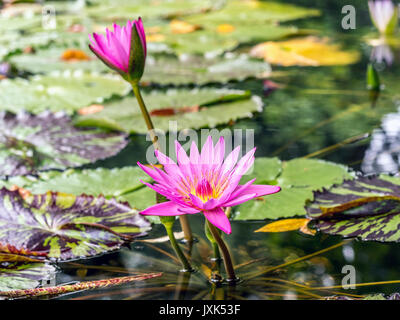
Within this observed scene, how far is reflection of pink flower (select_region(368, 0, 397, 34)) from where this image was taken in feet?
8.46

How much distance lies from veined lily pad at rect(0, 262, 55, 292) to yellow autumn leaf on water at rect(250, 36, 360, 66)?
1736mm

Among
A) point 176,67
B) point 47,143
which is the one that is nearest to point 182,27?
point 176,67

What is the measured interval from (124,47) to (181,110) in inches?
35.4

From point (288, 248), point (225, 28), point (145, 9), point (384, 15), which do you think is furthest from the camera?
point (145, 9)

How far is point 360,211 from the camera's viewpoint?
1.08 m

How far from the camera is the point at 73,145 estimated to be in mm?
1560

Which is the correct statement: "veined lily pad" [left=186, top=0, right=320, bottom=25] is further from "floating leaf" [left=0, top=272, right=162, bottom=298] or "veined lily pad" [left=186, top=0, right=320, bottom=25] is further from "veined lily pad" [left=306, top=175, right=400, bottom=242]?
"floating leaf" [left=0, top=272, right=162, bottom=298]

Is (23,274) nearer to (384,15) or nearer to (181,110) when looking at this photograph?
(181,110)

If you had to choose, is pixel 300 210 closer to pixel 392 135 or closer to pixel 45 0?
pixel 392 135

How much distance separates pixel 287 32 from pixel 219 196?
235 centimetres

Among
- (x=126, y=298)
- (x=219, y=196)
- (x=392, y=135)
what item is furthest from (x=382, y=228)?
(x=392, y=135)

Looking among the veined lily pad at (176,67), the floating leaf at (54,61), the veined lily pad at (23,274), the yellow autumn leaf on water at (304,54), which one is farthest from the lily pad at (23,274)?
the yellow autumn leaf on water at (304,54)

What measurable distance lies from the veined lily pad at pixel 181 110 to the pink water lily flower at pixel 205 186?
84 cm

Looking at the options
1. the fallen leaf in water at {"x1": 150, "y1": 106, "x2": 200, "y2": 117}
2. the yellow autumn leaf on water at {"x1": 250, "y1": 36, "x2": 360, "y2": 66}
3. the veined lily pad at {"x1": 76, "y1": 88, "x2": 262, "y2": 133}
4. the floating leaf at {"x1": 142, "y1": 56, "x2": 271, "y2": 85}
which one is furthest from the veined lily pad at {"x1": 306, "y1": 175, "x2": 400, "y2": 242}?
the yellow autumn leaf on water at {"x1": 250, "y1": 36, "x2": 360, "y2": 66}
